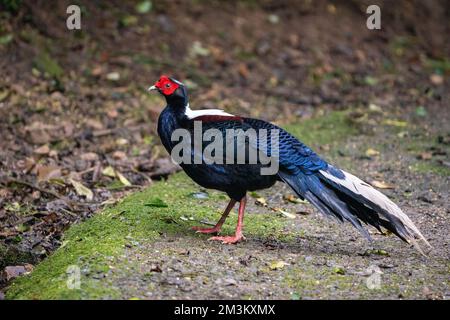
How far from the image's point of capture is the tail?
4.62 m

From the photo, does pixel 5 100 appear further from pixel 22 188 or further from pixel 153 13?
pixel 153 13

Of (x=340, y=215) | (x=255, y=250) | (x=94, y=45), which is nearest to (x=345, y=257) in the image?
(x=340, y=215)

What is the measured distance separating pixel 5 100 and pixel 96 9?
8.74 ft

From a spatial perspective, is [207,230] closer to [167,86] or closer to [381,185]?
[167,86]

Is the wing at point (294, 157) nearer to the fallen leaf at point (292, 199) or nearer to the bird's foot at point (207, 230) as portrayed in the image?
the bird's foot at point (207, 230)

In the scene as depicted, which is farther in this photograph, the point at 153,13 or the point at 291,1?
the point at 291,1

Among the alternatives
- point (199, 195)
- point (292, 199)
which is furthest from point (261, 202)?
point (199, 195)

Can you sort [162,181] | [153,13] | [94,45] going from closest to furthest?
[162,181] < [94,45] < [153,13]

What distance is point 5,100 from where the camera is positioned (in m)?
7.59

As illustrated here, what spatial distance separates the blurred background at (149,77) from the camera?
20.7 ft

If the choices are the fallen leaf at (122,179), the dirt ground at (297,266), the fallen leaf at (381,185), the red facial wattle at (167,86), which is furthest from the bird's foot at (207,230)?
the fallen leaf at (381,185)

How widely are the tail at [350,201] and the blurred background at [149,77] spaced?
1.91m
